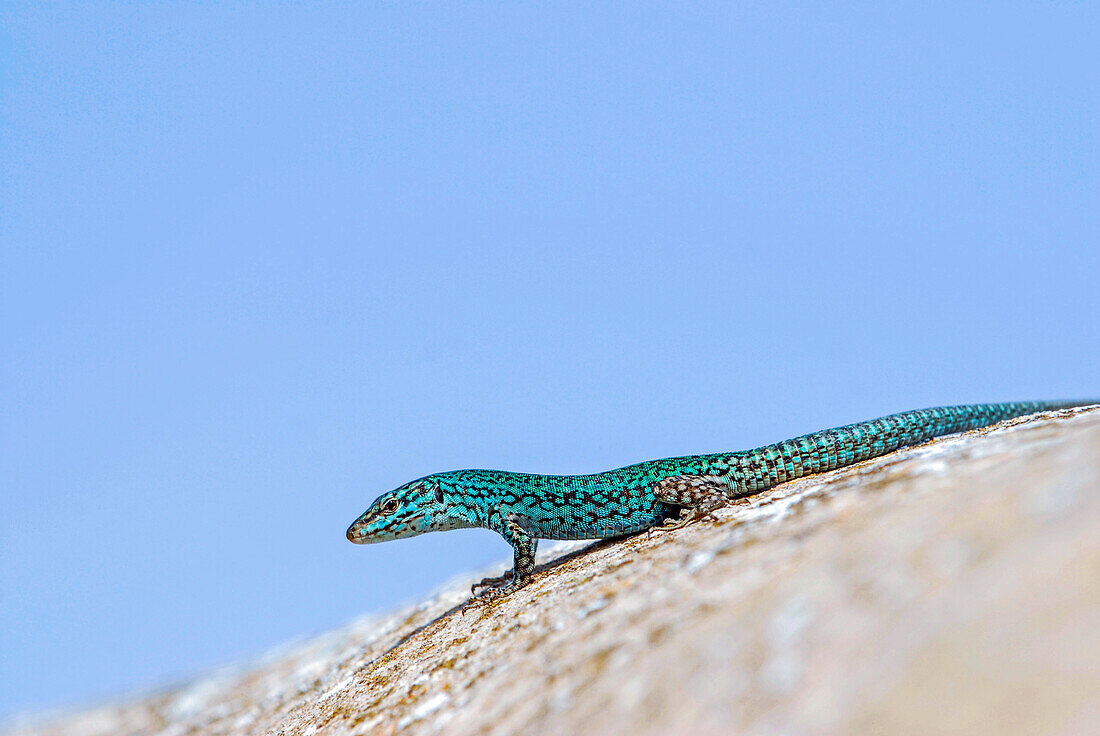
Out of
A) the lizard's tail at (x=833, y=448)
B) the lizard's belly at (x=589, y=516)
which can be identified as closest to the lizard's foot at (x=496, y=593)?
the lizard's belly at (x=589, y=516)

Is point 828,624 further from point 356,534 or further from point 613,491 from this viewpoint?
point 356,534

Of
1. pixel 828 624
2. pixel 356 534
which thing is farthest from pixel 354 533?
pixel 828 624

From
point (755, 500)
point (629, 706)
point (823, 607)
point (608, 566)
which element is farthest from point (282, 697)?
point (823, 607)

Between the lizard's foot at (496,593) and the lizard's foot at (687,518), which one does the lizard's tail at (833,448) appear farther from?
the lizard's foot at (496,593)

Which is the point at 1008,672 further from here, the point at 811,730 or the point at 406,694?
the point at 406,694

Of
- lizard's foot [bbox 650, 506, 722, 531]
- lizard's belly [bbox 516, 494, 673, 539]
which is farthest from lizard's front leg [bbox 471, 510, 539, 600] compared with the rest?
lizard's foot [bbox 650, 506, 722, 531]

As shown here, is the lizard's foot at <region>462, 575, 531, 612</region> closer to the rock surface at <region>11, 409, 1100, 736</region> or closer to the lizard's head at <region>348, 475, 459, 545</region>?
the rock surface at <region>11, 409, 1100, 736</region>
